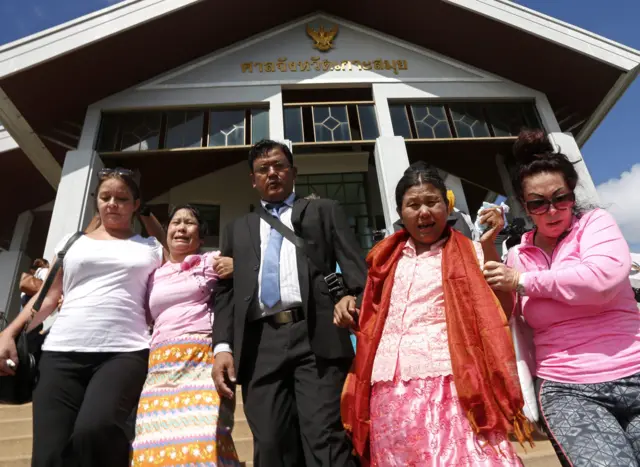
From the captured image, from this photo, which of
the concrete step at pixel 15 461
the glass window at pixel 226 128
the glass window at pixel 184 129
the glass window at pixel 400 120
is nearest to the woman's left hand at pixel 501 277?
the concrete step at pixel 15 461

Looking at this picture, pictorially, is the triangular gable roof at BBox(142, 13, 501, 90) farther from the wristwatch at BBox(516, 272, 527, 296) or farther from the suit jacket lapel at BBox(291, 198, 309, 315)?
the wristwatch at BBox(516, 272, 527, 296)

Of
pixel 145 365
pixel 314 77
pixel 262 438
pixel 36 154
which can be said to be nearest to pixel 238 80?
pixel 314 77

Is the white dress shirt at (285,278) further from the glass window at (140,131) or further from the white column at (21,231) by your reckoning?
the white column at (21,231)

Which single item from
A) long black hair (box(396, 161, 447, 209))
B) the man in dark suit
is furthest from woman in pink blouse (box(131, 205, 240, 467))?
long black hair (box(396, 161, 447, 209))

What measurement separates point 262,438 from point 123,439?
736 millimetres

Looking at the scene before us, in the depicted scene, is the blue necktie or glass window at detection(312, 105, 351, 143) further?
glass window at detection(312, 105, 351, 143)

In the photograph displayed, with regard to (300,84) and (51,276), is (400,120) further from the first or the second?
(51,276)

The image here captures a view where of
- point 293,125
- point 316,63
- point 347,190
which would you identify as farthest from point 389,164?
point 347,190

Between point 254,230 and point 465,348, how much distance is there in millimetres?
1284

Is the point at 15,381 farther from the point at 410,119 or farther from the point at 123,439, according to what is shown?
the point at 410,119

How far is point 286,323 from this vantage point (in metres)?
2.03

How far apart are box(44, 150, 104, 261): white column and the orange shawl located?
5.54 metres

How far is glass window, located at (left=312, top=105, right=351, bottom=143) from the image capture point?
7.17 m

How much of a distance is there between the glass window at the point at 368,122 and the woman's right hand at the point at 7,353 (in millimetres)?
5953
